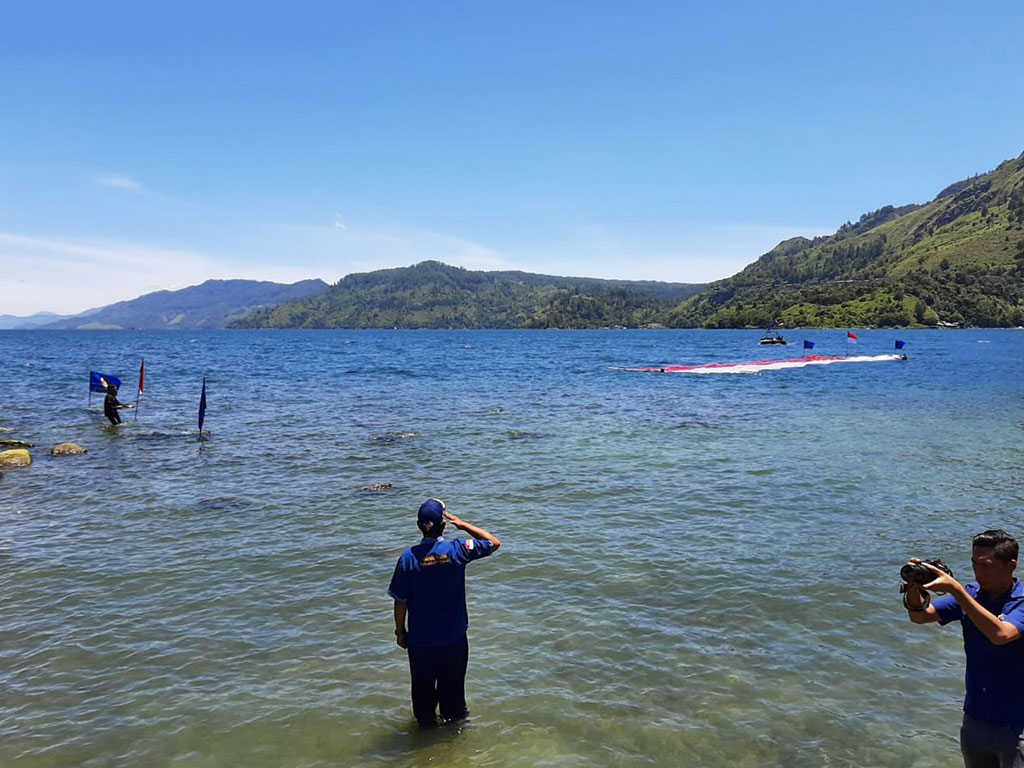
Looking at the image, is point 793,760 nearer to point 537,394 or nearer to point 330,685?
point 330,685

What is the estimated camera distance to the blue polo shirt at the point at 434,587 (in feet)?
26.1

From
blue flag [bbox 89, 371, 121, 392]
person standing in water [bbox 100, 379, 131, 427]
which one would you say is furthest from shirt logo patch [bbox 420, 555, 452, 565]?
blue flag [bbox 89, 371, 121, 392]

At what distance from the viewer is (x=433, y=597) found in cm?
800

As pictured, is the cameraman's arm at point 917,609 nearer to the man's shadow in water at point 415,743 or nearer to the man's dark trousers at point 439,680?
the man's dark trousers at point 439,680

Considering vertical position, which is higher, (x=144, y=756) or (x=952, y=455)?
(x=952, y=455)

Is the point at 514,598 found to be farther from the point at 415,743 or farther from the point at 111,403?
the point at 111,403

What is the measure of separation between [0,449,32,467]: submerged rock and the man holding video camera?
30848 mm

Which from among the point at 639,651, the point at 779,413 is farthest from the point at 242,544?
the point at 779,413

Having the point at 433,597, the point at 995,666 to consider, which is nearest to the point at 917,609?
the point at 995,666

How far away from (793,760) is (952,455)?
24282 millimetres

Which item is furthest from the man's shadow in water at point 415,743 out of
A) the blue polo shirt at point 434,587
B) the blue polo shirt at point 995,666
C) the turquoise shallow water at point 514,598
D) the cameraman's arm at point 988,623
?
the cameraman's arm at point 988,623

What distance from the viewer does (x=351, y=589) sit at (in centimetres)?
1355

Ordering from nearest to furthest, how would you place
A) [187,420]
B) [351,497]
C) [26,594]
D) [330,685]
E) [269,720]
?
[269,720], [330,685], [26,594], [351,497], [187,420]

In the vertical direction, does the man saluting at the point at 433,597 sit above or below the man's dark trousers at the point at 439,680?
above
